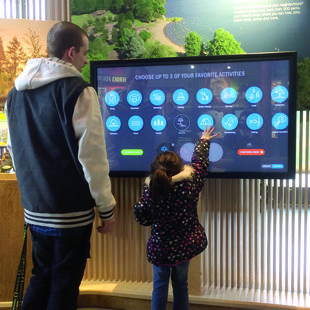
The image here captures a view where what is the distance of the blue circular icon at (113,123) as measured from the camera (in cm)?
275

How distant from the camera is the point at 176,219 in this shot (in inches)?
82.7

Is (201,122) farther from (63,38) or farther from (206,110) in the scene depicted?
(63,38)

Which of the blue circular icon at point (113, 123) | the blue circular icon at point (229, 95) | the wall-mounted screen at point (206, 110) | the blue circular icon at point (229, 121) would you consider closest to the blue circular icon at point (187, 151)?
the wall-mounted screen at point (206, 110)

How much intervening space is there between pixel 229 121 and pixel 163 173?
0.82m

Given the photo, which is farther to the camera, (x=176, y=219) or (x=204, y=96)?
(x=204, y=96)

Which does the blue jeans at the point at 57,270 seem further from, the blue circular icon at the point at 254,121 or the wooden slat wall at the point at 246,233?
the blue circular icon at the point at 254,121

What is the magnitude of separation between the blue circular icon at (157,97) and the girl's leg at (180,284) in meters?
1.15

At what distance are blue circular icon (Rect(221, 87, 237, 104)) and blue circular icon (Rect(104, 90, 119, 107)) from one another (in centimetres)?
78

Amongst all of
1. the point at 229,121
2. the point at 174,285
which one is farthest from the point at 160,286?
the point at 229,121

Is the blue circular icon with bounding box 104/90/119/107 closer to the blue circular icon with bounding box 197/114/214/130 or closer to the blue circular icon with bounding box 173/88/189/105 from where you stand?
the blue circular icon with bounding box 173/88/189/105

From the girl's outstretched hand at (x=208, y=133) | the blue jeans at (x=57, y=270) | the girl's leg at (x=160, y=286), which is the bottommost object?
the girl's leg at (x=160, y=286)

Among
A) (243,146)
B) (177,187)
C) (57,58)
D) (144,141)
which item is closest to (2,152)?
(144,141)

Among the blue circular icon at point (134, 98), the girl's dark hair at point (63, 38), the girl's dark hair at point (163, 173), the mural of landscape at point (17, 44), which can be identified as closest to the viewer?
the girl's dark hair at point (63, 38)

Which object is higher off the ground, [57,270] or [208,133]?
[208,133]
